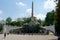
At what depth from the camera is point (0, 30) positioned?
286 ft

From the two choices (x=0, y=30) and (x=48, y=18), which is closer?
(x=0, y=30)

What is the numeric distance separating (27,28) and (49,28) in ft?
32.0

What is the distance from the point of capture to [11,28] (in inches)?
3401

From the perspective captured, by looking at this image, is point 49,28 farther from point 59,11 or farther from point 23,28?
point 59,11

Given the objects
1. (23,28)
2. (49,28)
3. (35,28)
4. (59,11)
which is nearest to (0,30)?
(23,28)

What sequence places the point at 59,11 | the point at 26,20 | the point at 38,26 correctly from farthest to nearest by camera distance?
the point at 26,20, the point at 38,26, the point at 59,11

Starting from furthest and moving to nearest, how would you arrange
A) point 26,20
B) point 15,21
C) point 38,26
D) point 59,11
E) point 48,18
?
1. point 26,20
2. point 15,21
3. point 48,18
4. point 38,26
5. point 59,11

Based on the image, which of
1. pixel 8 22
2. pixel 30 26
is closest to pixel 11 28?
pixel 30 26

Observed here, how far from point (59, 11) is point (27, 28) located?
54506 mm

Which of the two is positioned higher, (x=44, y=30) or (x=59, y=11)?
(x=59, y=11)

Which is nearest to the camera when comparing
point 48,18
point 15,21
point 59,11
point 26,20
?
point 59,11

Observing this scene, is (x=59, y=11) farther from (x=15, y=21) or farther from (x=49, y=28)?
(x=15, y=21)

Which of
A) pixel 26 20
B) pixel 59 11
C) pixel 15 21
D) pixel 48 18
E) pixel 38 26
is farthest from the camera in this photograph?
pixel 26 20

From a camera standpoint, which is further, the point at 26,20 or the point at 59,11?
the point at 26,20
